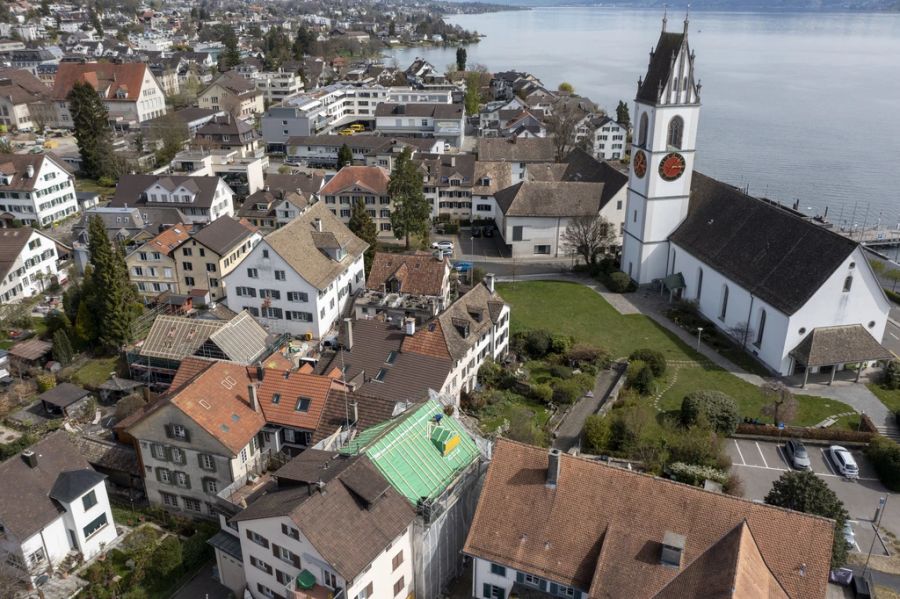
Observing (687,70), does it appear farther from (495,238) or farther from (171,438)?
(171,438)

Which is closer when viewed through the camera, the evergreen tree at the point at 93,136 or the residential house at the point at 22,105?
the evergreen tree at the point at 93,136

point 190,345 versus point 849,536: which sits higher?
point 190,345

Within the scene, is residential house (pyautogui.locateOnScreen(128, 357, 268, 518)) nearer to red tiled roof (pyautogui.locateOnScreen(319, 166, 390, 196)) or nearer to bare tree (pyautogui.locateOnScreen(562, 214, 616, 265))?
bare tree (pyautogui.locateOnScreen(562, 214, 616, 265))

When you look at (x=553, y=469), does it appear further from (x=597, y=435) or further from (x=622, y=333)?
(x=622, y=333)

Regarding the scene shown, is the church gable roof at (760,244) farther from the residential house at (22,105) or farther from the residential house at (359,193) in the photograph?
the residential house at (22,105)

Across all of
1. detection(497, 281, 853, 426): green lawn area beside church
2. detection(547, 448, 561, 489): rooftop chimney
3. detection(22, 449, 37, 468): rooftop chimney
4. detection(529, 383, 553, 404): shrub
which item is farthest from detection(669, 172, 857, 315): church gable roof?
detection(22, 449, 37, 468): rooftop chimney

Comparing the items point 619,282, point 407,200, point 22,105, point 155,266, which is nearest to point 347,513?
point 155,266

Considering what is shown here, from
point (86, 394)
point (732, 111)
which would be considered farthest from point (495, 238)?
point (732, 111)

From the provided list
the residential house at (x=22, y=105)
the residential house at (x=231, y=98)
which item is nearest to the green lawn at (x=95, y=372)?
the residential house at (x=231, y=98)
